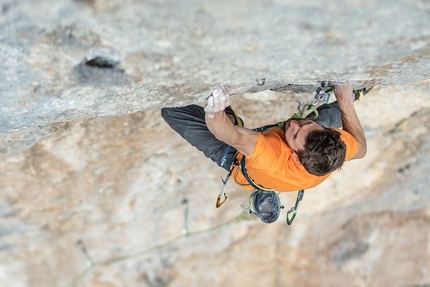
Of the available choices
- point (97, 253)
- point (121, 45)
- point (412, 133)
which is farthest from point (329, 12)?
point (97, 253)

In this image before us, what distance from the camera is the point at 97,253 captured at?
13.3ft

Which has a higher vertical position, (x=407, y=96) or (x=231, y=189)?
(x=407, y=96)

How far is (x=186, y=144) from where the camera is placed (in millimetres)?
2885

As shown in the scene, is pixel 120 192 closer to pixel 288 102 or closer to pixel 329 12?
pixel 288 102

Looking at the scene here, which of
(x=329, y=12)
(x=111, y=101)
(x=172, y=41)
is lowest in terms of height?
(x=111, y=101)

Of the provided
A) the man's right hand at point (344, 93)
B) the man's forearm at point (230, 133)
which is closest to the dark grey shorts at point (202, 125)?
the man's right hand at point (344, 93)

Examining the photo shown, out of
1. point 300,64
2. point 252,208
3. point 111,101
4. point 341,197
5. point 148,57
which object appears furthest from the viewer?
point 341,197

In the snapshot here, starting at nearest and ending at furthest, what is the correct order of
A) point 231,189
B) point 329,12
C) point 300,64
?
1. point 329,12
2. point 300,64
3. point 231,189

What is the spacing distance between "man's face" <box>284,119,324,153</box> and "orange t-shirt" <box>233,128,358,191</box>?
0.04m

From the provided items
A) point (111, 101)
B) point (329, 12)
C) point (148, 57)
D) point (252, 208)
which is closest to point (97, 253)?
point (252, 208)

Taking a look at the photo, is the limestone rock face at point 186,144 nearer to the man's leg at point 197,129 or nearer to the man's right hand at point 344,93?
the man's right hand at point 344,93

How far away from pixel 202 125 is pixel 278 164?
0.46 m

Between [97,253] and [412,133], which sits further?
[97,253]

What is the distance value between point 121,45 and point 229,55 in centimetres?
34
